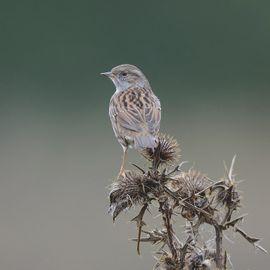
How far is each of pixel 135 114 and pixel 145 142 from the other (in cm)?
87

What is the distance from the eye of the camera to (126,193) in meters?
5.56

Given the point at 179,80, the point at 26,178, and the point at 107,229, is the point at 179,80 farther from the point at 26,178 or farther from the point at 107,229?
the point at 107,229

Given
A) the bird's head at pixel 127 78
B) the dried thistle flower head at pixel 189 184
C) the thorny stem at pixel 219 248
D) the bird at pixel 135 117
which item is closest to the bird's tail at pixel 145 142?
the bird at pixel 135 117

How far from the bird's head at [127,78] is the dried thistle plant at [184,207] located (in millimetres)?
2238

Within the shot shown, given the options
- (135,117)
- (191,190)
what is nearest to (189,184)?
(191,190)

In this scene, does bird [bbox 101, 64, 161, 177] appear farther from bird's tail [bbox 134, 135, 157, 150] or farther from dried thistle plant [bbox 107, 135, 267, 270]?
dried thistle plant [bbox 107, 135, 267, 270]

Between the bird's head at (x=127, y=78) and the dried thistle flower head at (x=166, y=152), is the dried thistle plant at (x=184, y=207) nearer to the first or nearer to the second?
the dried thistle flower head at (x=166, y=152)

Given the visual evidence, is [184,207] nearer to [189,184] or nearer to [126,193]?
[189,184]

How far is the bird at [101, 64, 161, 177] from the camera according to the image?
21.0 ft

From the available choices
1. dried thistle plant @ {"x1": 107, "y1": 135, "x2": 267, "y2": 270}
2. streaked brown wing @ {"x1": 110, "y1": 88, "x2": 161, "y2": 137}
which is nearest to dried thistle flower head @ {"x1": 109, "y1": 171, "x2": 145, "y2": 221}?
dried thistle plant @ {"x1": 107, "y1": 135, "x2": 267, "y2": 270}

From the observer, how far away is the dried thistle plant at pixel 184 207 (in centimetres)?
530

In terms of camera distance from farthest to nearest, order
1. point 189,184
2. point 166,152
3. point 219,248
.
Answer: point 166,152, point 189,184, point 219,248

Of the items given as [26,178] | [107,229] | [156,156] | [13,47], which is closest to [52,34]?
[13,47]

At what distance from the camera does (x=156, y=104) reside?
7.11 metres
